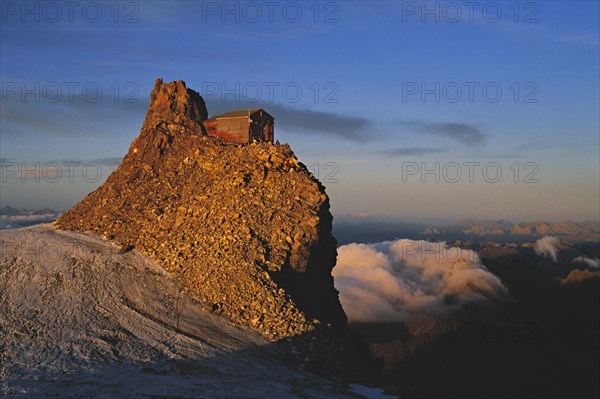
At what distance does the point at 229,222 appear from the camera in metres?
45.8

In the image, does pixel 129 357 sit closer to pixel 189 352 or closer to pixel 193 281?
pixel 189 352

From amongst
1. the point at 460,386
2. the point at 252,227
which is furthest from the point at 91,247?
the point at 460,386

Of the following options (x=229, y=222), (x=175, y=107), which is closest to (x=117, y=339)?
(x=229, y=222)

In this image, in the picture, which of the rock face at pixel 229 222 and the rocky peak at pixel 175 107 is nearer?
the rock face at pixel 229 222

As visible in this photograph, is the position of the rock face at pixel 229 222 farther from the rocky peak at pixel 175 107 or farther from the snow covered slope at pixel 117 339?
the snow covered slope at pixel 117 339

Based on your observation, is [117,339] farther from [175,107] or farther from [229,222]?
[175,107]

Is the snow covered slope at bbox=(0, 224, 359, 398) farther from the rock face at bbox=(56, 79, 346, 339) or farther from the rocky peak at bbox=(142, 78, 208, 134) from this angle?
the rocky peak at bbox=(142, 78, 208, 134)

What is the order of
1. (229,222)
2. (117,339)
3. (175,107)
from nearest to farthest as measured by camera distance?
1. (117,339)
2. (229,222)
3. (175,107)

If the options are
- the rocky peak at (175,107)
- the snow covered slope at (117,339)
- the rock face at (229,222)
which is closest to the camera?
the snow covered slope at (117,339)

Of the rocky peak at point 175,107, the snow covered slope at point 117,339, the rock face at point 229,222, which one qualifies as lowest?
the snow covered slope at point 117,339

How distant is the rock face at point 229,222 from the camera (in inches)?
1601

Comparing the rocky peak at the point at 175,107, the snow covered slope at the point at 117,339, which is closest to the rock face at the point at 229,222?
the rocky peak at the point at 175,107

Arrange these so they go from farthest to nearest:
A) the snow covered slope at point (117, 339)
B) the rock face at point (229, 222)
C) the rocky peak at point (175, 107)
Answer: the rocky peak at point (175, 107)
the rock face at point (229, 222)
the snow covered slope at point (117, 339)

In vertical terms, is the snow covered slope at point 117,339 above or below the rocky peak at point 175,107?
below
